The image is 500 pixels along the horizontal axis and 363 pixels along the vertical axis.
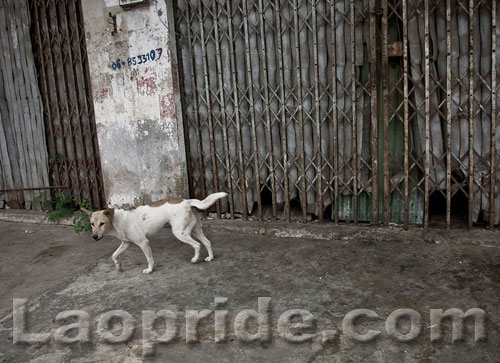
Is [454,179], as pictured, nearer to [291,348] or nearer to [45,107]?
[291,348]

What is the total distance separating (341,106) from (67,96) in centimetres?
444

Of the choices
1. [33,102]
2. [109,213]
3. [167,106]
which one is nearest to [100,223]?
[109,213]

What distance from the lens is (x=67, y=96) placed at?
694 centimetres

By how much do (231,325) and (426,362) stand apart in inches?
58.1

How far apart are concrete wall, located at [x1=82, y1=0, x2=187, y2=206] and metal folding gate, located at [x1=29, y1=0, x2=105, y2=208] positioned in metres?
0.37

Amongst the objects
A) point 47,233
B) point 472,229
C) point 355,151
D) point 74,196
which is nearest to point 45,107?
point 74,196

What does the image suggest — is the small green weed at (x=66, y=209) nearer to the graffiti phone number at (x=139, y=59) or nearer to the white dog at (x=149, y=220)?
the graffiti phone number at (x=139, y=59)

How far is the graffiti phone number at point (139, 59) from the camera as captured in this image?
598 centimetres

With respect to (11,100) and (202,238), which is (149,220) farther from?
(11,100)

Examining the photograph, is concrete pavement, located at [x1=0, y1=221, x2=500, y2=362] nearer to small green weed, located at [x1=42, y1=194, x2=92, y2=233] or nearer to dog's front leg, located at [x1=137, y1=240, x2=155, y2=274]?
dog's front leg, located at [x1=137, y1=240, x2=155, y2=274]

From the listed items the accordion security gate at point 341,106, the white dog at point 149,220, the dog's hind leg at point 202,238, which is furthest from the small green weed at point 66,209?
the dog's hind leg at point 202,238

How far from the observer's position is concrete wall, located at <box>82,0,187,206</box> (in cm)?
600

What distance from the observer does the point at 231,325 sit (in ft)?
11.5

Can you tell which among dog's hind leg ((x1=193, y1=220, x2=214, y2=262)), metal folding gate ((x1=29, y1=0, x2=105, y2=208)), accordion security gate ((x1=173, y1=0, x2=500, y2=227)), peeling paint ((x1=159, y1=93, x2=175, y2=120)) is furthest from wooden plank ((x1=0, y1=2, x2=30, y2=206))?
dog's hind leg ((x1=193, y1=220, x2=214, y2=262))
